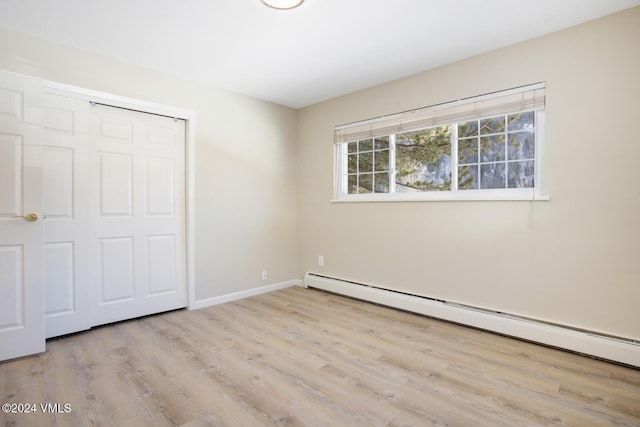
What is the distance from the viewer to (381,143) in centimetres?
379

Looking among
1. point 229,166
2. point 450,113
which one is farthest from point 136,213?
point 450,113

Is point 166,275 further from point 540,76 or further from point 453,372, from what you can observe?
point 540,76

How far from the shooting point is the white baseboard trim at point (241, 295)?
3580 mm

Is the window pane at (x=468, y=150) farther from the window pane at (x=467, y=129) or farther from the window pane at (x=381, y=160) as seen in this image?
the window pane at (x=381, y=160)

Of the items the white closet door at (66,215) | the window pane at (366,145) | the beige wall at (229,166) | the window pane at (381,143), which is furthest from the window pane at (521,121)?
the white closet door at (66,215)

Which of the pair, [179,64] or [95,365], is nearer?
[95,365]

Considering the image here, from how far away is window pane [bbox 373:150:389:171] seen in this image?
3.76m

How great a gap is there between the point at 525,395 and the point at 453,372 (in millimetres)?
415

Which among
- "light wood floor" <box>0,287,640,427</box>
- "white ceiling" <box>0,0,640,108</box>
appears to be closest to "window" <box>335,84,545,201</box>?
"white ceiling" <box>0,0,640,108</box>

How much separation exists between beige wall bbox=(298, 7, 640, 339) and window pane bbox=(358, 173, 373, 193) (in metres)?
0.49

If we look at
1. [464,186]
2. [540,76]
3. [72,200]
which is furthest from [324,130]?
[72,200]

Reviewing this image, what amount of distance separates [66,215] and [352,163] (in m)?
3.04

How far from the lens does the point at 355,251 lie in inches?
157

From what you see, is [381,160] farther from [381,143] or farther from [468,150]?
[468,150]
